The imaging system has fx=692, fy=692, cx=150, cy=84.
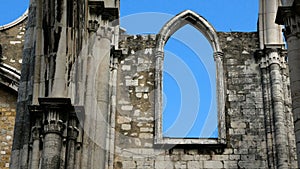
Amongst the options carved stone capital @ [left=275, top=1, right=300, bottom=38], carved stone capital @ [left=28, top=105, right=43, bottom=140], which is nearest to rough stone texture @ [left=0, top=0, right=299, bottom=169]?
carved stone capital @ [left=28, top=105, right=43, bottom=140]

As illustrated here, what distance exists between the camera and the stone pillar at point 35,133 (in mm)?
8641

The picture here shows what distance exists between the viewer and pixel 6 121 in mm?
15125

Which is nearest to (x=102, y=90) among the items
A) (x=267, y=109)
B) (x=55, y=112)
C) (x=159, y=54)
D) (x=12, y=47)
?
(x=55, y=112)

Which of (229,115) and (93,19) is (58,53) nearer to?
(93,19)

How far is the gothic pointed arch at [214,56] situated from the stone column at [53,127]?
444 centimetres

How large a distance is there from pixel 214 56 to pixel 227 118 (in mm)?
1407

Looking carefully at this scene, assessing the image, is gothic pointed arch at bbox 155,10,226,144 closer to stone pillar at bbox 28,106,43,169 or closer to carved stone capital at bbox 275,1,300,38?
carved stone capital at bbox 275,1,300,38

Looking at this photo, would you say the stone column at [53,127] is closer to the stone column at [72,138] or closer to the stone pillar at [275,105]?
the stone column at [72,138]

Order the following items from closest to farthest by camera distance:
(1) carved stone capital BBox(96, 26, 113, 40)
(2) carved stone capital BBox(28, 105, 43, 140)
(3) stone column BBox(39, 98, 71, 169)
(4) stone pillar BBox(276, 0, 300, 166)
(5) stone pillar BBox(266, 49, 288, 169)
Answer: (3) stone column BBox(39, 98, 71, 169)
(2) carved stone capital BBox(28, 105, 43, 140)
(4) stone pillar BBox(276, 0, 300, 166)
(1) carved stone capital BBox(96, 26, 113, 40)
(5) stone pillar BBox(266, 49, 288, 169)

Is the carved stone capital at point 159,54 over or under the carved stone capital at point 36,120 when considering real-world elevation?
over

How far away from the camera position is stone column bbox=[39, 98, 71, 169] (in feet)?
27.8

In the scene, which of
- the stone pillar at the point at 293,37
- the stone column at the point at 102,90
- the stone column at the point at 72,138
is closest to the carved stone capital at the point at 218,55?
the stone column at the point at 102,90

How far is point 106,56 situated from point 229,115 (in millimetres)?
4066

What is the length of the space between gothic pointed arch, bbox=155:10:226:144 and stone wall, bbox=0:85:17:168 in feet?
11.7
